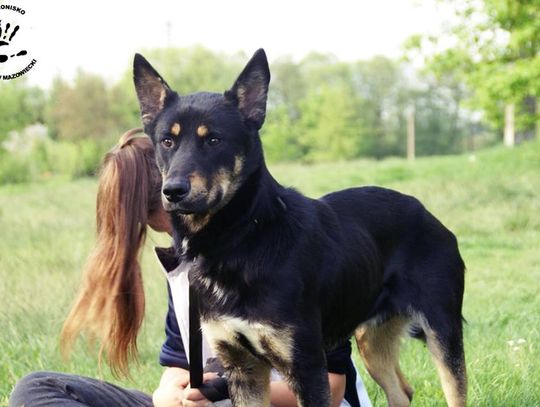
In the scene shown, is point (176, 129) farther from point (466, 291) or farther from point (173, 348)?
point (466, 291)

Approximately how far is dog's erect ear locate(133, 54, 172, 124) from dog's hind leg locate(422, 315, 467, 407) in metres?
1.71

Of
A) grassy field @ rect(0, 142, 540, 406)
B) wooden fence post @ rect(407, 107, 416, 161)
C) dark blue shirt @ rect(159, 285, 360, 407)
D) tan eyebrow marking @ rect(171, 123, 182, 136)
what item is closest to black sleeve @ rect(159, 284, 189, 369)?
dark blue shirt @ rect(159, 285, 360, 407)

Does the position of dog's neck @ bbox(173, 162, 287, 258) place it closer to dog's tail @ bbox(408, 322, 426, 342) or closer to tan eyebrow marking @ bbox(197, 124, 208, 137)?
tan eyebrow marking @ bbox(197, 124, 208, 137)

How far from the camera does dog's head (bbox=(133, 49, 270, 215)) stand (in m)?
3.39

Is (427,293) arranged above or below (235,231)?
below

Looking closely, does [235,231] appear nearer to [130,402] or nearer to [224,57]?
[130,402]

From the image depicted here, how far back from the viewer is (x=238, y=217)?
364 centimetres

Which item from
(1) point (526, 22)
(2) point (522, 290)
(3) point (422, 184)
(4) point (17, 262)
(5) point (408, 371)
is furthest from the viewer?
(1) point (526, 22)

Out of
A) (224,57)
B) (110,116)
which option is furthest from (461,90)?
(110,116)

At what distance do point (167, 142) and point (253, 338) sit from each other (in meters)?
0.93

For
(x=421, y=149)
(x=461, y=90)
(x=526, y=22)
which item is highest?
(x=526, y=22)

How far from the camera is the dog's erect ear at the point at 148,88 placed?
3.82 m

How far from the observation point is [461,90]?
204 feet

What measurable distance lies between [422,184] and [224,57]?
3989 cm
